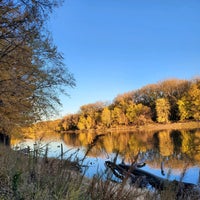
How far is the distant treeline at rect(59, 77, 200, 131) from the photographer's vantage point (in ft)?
263

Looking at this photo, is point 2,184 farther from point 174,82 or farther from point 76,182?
point 174,82

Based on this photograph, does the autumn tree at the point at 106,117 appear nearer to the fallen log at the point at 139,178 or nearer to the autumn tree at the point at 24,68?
the autumn tree at the point at 24,68

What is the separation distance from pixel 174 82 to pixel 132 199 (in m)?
94.0

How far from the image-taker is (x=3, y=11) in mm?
8250

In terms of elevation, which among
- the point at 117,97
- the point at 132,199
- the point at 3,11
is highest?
the point at 117,97

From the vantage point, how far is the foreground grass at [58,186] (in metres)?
3.23

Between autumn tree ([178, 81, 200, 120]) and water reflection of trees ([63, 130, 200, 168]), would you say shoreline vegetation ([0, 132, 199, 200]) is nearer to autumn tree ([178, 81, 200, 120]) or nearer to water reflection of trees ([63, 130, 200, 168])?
water reflection of trees ([63, 130, 200, 168])

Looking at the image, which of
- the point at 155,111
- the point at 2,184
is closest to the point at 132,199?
the point at 2,184

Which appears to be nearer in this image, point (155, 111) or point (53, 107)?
point (53, 107)

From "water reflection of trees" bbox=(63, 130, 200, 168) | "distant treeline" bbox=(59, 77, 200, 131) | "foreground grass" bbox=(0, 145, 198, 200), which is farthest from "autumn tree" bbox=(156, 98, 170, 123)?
"foreground grass" bbox=(0, 145, 198, 200)

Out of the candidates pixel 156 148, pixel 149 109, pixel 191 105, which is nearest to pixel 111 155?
pixel 156 148

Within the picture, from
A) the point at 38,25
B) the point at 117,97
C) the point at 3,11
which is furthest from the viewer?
the point at 117,97

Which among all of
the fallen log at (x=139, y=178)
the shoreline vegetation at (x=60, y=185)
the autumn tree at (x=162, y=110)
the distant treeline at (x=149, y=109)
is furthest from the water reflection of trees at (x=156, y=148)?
the autumn tree at (x=162, y=110)

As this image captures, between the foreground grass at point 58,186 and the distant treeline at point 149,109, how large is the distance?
75901 millimetres
